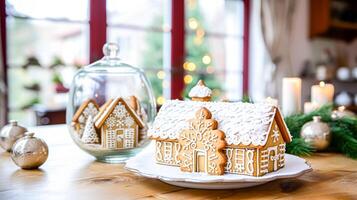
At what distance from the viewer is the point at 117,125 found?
989 mm

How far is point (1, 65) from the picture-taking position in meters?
2.44

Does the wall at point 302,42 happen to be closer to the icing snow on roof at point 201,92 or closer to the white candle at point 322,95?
the white candle at point 322,95

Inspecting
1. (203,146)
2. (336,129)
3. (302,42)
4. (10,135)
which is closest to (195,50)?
(302,42)

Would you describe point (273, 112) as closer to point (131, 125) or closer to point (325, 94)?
point (131, 125)

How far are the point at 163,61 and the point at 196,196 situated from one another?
Answer: 8.82ft

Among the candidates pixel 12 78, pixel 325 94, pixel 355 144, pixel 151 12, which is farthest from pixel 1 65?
pixel 355 144

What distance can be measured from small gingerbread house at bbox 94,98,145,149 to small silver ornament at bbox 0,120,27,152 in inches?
10.3

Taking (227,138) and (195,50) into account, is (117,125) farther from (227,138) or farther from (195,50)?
(195,50)

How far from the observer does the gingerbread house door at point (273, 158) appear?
768mm

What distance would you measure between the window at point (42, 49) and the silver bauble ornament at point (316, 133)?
81.6 inches

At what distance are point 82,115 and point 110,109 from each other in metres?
0.10

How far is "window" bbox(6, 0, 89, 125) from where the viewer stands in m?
2.68

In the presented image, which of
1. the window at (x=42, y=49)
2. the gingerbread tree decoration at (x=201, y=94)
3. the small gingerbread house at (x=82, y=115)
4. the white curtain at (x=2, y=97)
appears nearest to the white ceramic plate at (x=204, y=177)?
the gingerbread tree decoration at (x=201, y=94)

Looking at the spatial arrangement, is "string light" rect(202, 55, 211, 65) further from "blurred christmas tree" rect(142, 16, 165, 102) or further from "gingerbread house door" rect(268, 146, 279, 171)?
"gingerbread house door" rect(268, 146, 279, 171)
